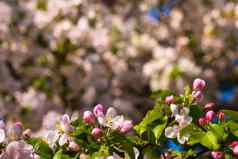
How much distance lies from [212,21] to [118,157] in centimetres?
766

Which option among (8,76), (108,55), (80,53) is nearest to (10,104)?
(8,76)

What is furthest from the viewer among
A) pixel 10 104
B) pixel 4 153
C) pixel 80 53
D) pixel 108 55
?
pixel 108 55

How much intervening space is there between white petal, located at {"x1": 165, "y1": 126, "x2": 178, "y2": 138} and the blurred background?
4867mm

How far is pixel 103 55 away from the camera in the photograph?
32.3 ft

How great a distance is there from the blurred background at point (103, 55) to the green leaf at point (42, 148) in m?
4.69

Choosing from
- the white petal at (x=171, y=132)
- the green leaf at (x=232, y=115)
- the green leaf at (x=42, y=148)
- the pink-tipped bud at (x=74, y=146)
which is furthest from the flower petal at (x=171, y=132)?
the green leaf at (x=42, y=148)

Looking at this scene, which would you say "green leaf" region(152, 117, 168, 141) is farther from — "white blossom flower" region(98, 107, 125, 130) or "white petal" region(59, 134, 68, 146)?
"white petal" region(59, 134, 68, 146)

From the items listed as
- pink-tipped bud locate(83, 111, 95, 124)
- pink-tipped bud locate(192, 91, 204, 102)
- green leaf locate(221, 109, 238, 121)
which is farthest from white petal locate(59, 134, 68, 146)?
green leaf locate(221, 109, 238, 121)

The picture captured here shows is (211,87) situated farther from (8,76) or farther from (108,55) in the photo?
(8,76)

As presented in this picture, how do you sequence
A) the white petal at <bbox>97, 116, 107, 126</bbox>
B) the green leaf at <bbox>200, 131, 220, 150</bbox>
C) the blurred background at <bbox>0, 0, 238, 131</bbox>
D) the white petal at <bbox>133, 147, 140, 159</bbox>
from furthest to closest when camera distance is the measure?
the blurred background at <bbox>0, 0, 238, 131</bbox>, the white petal at <bbox>97, 116, 107, 126</bbox>, the white petal at <bbox>133, 147, 140, 159</bbox>, the green leaf at <bbox>200, 131, 220, 150</bbox>

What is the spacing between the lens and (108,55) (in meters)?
9.93

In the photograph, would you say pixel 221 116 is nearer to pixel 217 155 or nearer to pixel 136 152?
pixel 217 155

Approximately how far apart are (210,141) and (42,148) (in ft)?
2.24

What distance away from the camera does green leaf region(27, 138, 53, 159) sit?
3141 millimetres
